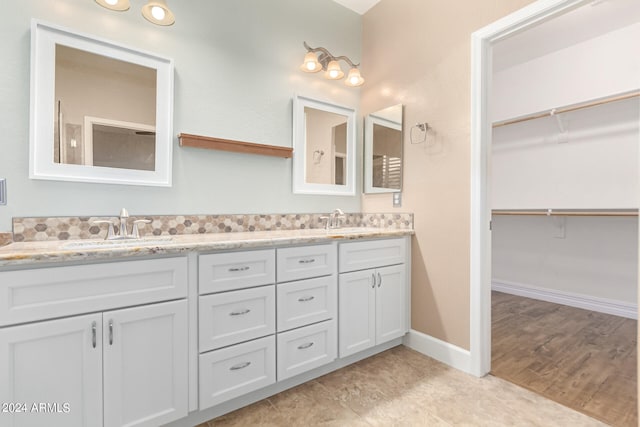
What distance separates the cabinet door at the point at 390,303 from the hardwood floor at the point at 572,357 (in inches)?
25.6

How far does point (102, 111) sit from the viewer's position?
1.64m

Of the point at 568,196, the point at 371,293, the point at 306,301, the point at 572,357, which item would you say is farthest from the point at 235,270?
the point at 568,196

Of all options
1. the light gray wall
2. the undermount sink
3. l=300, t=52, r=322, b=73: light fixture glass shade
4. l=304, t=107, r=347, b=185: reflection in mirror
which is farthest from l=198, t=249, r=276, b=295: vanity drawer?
l=300, t=52, r=322, b=73: light fixture glass shade

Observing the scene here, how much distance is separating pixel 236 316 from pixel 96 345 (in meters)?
0.56

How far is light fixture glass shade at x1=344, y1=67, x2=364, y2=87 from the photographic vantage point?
243cm

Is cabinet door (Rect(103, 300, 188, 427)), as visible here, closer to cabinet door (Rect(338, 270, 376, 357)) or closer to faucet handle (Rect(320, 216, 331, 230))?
cabinet door (Rect(338, 270, 376, 357))

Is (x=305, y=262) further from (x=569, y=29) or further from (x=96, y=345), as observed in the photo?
(x=569, y=29)

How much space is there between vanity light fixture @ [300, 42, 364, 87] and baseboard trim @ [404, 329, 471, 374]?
201 centimetres

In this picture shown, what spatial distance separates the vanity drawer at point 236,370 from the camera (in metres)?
1.42

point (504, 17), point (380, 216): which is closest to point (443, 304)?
point (380, 216)

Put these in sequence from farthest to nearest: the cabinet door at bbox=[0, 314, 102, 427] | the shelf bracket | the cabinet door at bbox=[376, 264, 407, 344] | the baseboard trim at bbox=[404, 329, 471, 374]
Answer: the shelf bracket
the cabinet door at bbox=[376, 264, 407, 344]
the baseboard trim at bbox=[404, 329, 471, 374]
the cabinet door at bbox=[0, 314, 102, 427]

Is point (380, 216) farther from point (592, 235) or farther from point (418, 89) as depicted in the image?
point (592, 235)

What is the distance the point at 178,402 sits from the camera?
1.34 meters

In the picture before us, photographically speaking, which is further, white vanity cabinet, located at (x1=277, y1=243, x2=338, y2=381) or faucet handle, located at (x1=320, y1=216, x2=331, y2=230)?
faucet handle, located at (x1=320, y1=216, x2=331, y2=230)
